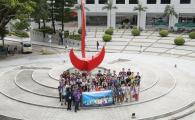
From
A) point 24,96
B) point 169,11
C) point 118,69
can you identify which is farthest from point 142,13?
point 24,96

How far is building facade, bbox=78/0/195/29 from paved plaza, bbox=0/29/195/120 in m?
20.7

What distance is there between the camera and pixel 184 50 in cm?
4256

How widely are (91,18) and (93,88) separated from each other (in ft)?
164

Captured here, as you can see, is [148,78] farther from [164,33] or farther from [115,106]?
[164,33]

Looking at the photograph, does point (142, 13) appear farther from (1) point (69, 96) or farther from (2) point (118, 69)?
(1) point (69, 96)

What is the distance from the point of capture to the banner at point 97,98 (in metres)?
20.5

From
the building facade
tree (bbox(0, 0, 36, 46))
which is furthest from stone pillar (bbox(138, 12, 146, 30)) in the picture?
tree (bbox(0, 0, 36, 46))

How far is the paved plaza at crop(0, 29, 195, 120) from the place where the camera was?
20031mm

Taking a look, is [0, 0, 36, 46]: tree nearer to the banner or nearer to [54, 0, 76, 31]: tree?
[54, 0, 76, 31]: tree

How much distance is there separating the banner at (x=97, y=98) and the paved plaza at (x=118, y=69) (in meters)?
0.38

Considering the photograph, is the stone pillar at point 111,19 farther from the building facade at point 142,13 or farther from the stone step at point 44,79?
the stone step at point 44,79

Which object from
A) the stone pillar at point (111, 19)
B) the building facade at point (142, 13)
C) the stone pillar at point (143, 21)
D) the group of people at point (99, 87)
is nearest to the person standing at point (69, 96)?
the group of people at point (99, 87)

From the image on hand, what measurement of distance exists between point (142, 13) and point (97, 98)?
151ft

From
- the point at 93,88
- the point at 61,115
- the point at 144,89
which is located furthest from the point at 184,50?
the point at 61,115
